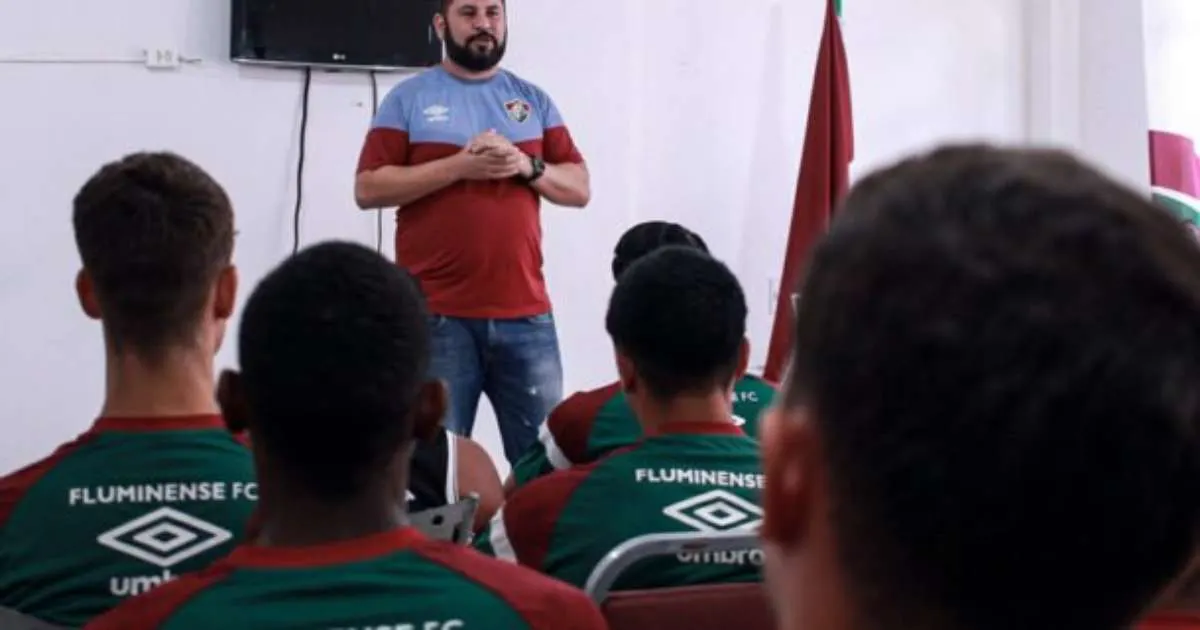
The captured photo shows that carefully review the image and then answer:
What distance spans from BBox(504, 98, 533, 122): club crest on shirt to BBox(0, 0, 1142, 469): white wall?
1.07 meters

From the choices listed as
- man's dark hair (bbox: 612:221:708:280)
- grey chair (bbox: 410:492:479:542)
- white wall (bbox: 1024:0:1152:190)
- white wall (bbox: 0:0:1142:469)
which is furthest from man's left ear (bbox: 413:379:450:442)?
white wall (bbox: 1024:0:1152:190)

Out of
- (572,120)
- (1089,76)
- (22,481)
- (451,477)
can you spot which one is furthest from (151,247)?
(1089,76)

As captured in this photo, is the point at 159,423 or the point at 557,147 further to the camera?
the point at 557,147

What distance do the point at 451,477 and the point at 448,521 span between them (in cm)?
51

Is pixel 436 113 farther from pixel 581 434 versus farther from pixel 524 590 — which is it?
pixel 524 590

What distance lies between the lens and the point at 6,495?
1602 millimetres

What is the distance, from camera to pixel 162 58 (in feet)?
14.9

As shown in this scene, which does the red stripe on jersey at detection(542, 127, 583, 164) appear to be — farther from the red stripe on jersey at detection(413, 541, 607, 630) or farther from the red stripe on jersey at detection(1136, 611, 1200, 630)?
the red stripe on jersey at detection(1136, 611, 1200, 630)

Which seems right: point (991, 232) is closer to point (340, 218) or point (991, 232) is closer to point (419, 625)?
point (419, 625)

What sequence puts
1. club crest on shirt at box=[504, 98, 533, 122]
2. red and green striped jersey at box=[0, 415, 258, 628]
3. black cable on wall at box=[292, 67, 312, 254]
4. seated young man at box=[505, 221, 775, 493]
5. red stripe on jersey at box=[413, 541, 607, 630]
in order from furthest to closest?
black cable on wall at box=[292, 67, 312, 254]
club crest on shirt at box=[504, 98, 533, 122]
seated young man at box=[505, 221, 775, 493]
red and green striped jersey at box=[0, 415, 258, 628]
red stripe on jersey at box=[413, 541, 607, 630]

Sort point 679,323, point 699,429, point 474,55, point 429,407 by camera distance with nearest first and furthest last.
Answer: point 429,407 < point 699,429 < point 679,323 < point 474,55

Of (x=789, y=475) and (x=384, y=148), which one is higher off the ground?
(x=384, y=148)

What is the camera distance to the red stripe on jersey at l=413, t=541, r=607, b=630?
128cm

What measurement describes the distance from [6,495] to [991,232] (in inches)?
55.2
